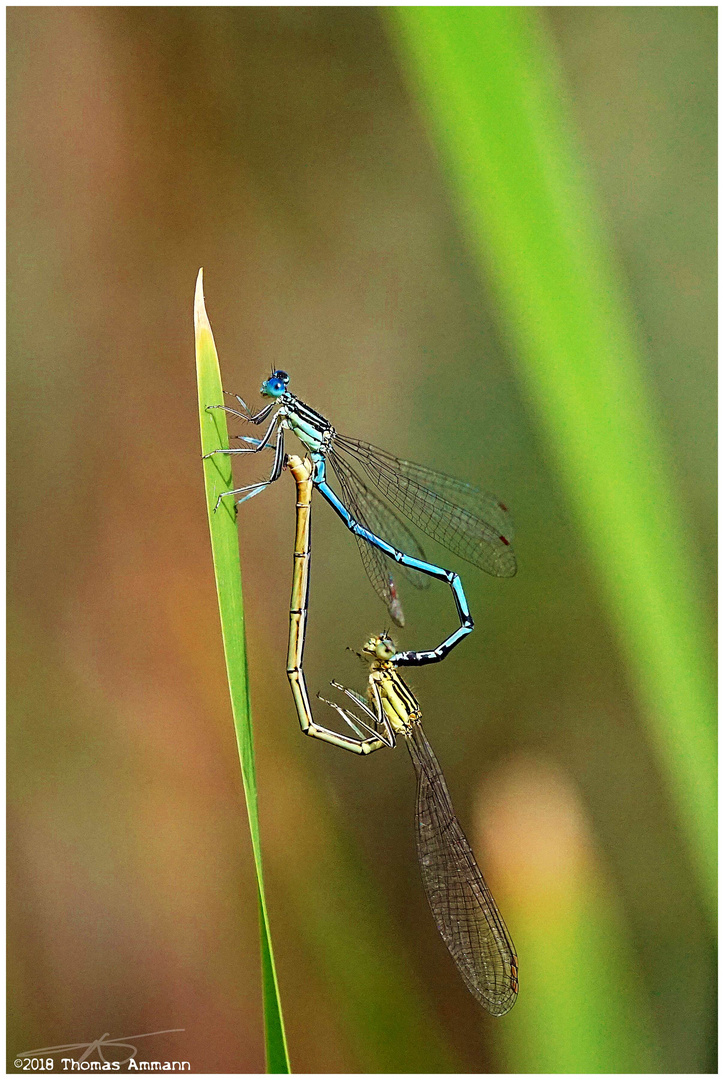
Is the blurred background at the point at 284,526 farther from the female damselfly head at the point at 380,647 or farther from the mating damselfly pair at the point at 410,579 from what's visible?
the female damselfly head at the point at 380,647

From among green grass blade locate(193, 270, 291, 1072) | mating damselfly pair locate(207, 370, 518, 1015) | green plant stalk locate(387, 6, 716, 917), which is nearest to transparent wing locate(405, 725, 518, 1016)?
mating damselfly pair locate(207, 370, 518, 1015)

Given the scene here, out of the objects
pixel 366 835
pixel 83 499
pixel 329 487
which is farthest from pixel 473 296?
pixel 366 835

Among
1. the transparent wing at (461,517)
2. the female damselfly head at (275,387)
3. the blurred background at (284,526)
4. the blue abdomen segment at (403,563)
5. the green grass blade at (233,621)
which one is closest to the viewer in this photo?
the green grass blade at (233,621)

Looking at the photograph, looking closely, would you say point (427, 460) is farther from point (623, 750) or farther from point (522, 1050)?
point (522, 1050)

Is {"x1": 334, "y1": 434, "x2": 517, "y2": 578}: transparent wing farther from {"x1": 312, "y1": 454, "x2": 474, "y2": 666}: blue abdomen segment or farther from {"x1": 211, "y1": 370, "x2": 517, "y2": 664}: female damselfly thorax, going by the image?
{"x1": 312, "y1": 454, "x2": 474, "y2": 666}: blue abdomen segment

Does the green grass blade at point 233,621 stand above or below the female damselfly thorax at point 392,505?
Result: below

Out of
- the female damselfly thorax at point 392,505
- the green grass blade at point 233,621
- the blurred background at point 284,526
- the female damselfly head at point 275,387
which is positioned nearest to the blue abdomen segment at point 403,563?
the female damselfly thorax at point 392,505
